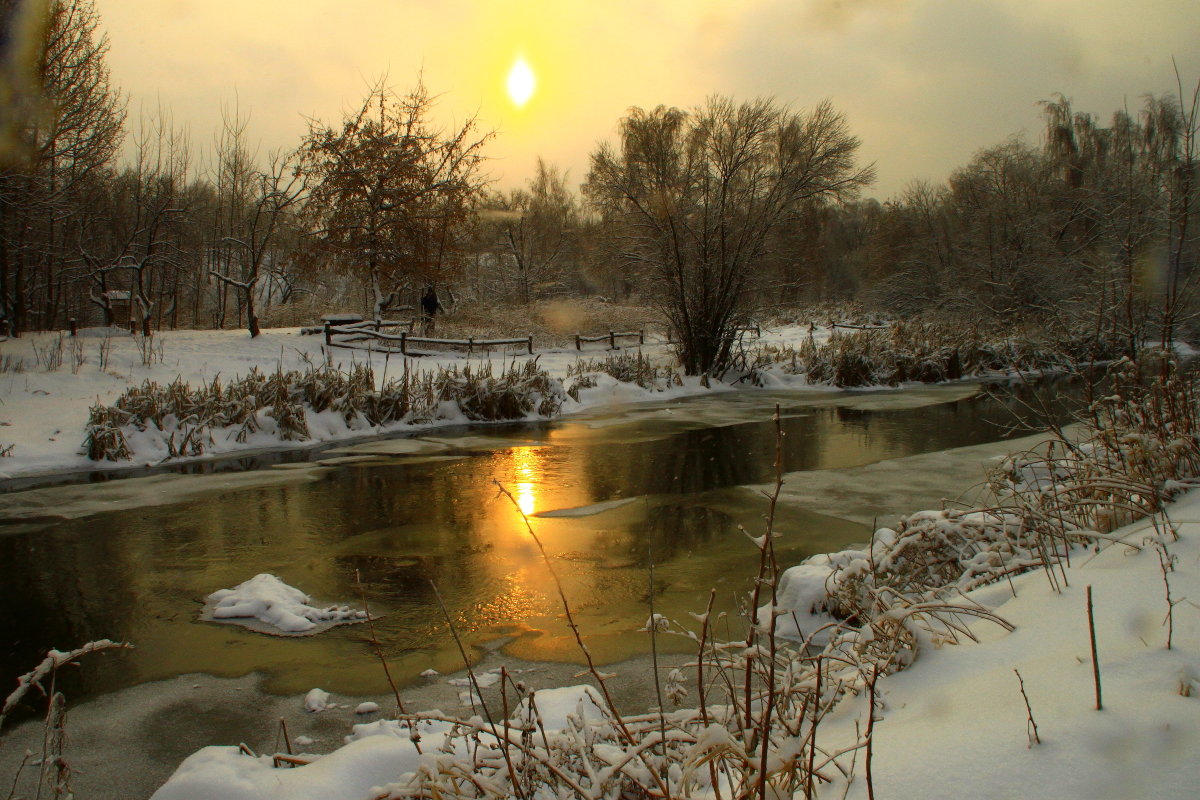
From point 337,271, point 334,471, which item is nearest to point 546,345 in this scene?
point 337,271

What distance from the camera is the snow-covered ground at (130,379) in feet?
35.9

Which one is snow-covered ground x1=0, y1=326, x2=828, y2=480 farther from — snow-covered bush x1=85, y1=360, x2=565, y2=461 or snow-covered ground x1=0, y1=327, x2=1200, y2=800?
A: snow-covered ground x1=0, y1=327, x2=1200, y2=800

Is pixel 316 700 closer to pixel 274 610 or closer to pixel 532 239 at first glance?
pixel 274 610

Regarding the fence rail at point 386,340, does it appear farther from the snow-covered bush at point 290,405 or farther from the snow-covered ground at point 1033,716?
the snow-covered ground at point 1033,716

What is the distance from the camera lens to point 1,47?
15953 mm

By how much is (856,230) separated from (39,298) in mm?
63480

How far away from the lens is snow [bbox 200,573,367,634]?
201 inches

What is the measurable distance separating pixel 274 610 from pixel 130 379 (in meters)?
12.9

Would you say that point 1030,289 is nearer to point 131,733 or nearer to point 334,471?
point 334,471

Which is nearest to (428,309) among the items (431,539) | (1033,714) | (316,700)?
(431,539)

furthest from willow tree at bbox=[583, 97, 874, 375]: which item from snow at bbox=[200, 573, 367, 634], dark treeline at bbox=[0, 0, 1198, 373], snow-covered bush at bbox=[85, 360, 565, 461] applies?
snow at bbox=[200, 573, 367, 634]

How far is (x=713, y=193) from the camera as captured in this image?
2055cm

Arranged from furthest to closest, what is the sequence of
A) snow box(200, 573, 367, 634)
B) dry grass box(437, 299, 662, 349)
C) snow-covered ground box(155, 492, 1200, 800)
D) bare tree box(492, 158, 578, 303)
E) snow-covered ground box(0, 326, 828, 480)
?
bare tree box(492, 158, 578, 303)
dry grass box(437, 299, 662, 349)
snow-covered ground box(0, 326, 828, 480)
snow box(200, 573, 367, 634)
snow-covered ground box(155, 492, 1200, 800)

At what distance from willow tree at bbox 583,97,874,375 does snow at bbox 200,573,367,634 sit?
1630 cm
